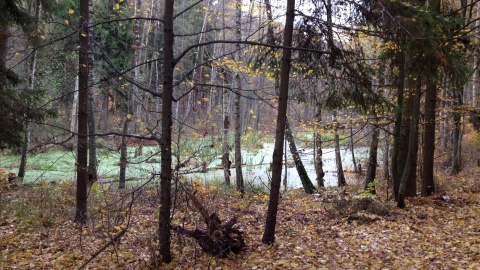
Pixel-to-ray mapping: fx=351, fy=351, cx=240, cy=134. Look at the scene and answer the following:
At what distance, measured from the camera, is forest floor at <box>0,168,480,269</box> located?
5.51 meters

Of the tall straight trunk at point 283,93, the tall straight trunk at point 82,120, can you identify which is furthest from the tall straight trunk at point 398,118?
the tall straight trunk at point 82,120

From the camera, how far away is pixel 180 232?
5859 millimetres

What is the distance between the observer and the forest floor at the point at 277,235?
5508 mm

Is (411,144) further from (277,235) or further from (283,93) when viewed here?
(283,93)

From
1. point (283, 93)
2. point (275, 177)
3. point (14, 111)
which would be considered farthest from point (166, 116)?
point (14, 111)

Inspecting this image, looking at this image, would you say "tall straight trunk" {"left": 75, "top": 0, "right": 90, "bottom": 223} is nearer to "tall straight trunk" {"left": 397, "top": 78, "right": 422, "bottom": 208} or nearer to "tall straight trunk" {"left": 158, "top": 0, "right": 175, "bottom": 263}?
"tall straight trunk" {"left": 158, "top": 0, "right": 175, "bottom": 263}

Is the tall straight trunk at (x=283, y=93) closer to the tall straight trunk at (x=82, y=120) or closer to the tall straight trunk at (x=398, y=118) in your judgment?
the tall straight trunk at (x=398, y=118)

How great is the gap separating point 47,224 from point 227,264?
4.43 m

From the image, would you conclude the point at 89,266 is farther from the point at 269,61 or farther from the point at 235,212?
the point at 269,61

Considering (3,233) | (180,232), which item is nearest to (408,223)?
(180,232)

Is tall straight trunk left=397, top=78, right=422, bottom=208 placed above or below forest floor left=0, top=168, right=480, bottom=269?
above

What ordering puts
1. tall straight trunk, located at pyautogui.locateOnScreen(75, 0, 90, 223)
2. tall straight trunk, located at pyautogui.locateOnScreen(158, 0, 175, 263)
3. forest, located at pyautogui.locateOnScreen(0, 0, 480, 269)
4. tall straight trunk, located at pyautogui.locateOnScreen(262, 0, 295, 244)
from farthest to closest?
1. tall straight trunk, located at pyautogui.locateOnScreen(75, 0, 90, 223)
2. tall straight trunk, located at pyautogui.locateOnScreen(262, 0, 295, 244)
3. forest, located at pyautogui.locateOnScreen(0, 0, 480, 269)
4. tall straight trunk, located at pyautogui.locateOnScreen(158, 0, 175, 263)

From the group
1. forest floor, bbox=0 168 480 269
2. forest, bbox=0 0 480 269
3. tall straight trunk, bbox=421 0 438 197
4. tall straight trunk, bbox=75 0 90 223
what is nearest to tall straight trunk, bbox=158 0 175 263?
forest, bbox=0 0 480 269

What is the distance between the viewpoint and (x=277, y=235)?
277 inches
